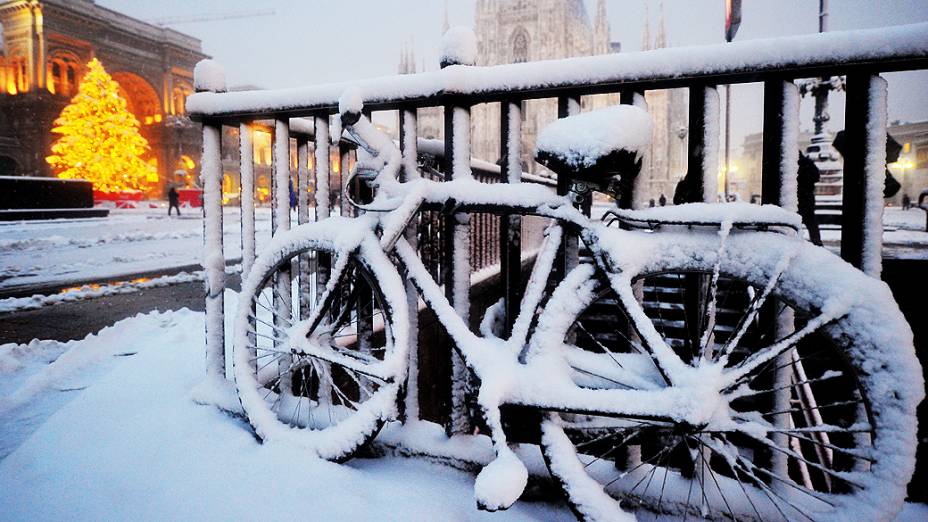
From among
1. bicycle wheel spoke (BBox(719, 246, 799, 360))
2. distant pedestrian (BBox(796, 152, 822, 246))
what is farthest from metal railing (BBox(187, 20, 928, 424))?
distant pedestrian (BBox(796, 152, 822, 246))

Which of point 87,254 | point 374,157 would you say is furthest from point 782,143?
point 87,254

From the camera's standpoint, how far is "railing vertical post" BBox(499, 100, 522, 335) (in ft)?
6.43

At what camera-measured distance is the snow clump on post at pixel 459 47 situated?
1.97 meters

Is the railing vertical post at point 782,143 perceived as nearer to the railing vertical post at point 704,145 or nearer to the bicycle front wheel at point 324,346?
the railing vertical post at point 704,145

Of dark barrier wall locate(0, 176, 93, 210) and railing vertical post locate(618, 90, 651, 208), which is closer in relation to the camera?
railing vertical post locate(618, 90, 651, 208)

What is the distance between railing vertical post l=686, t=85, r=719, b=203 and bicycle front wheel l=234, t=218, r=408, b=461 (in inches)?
47.4

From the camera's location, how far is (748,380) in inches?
56.3

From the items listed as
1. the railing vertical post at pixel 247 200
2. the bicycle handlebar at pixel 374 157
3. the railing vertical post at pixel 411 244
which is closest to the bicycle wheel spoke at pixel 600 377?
the railing vertical post at pixel 411 244

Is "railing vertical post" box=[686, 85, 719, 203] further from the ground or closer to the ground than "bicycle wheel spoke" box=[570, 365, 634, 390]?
further from the ground

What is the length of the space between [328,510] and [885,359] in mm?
1792

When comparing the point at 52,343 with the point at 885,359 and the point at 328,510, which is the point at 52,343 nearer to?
the point at 328,510

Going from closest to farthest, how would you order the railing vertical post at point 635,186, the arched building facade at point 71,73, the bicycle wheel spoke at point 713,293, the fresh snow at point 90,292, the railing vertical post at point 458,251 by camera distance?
the bicycle wheel spoke at point 713,293
the railing vertical post at point 635,186
the railing vertical post at point 458,251
the fresh snow at point 90,292
the arched building facade at point 71,73

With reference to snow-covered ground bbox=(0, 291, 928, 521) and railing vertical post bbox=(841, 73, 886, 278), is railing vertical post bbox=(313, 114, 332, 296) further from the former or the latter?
railing vertical post bbox=(841, 73, 886, 278)

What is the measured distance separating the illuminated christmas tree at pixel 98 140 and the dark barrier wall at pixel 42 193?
16.2 m
